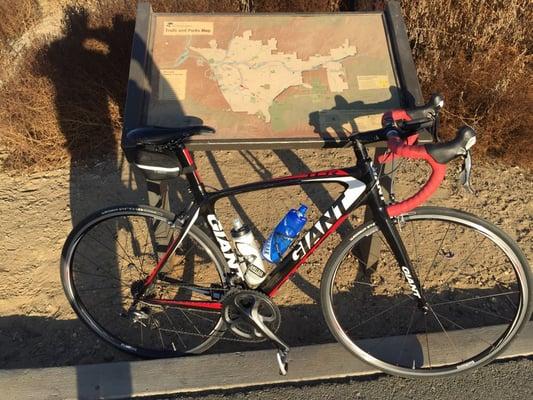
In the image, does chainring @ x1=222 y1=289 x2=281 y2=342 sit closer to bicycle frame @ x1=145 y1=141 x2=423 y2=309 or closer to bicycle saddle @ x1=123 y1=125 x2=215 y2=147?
bicycle frame @ x1=145 y1=141 x2=423 y2=309

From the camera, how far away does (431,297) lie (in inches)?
136

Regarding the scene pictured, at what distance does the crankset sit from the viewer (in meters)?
2.79

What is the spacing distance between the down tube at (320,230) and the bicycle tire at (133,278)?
11.2 inches

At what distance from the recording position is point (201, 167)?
4.45 meters

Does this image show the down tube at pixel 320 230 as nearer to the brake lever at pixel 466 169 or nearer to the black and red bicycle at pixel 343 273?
the black and red bicycle at pixel 343 273

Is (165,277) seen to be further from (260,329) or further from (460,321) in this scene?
(460,321)

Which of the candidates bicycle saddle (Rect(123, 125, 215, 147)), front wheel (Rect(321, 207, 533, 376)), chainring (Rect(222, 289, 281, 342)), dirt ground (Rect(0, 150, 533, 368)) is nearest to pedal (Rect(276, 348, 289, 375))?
chainring (Rect(222, 289, 281, 342))

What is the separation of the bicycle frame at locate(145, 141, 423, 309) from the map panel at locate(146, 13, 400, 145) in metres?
0.36

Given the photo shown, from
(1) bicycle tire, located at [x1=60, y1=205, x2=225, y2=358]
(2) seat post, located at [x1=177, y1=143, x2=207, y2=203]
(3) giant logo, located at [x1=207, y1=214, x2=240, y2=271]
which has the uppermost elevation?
(2) seat post, located at [x1=177, y1=143, x2=207, y2=203]

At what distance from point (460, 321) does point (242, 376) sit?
4.55 ft

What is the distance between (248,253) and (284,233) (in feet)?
0.77

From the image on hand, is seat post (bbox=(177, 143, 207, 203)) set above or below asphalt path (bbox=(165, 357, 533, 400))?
above

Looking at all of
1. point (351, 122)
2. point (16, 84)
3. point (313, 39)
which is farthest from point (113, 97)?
point (351, 122)

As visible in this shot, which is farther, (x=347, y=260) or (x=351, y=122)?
(x=347, y=260)
